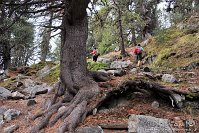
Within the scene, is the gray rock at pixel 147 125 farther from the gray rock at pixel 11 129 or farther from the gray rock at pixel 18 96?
the gray rock at pixel 18 96

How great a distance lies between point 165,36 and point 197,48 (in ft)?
17.9

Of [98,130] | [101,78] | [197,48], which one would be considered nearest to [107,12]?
[197,48]

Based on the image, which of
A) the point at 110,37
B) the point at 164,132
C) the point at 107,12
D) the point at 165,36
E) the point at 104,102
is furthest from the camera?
the point at 110,37

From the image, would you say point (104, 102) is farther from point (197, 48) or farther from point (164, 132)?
point (197, 48)

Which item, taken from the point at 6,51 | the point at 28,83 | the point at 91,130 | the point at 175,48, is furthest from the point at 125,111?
the point at 6,51

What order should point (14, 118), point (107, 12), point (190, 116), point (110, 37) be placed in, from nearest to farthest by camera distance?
point (190, 116) < point (14, 118) < point (107, 12) < point (110, 37)

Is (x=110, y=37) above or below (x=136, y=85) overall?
above

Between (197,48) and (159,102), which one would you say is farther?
(197,48)

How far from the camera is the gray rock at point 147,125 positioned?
746 cm

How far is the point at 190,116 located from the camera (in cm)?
822

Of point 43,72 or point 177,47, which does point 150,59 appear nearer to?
point 177,47

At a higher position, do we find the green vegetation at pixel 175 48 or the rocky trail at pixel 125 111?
the green vegetation at pixel 175 48

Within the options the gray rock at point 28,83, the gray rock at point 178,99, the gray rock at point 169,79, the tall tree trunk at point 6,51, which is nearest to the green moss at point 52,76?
the gray rock at point 28,83

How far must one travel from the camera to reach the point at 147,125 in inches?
300
